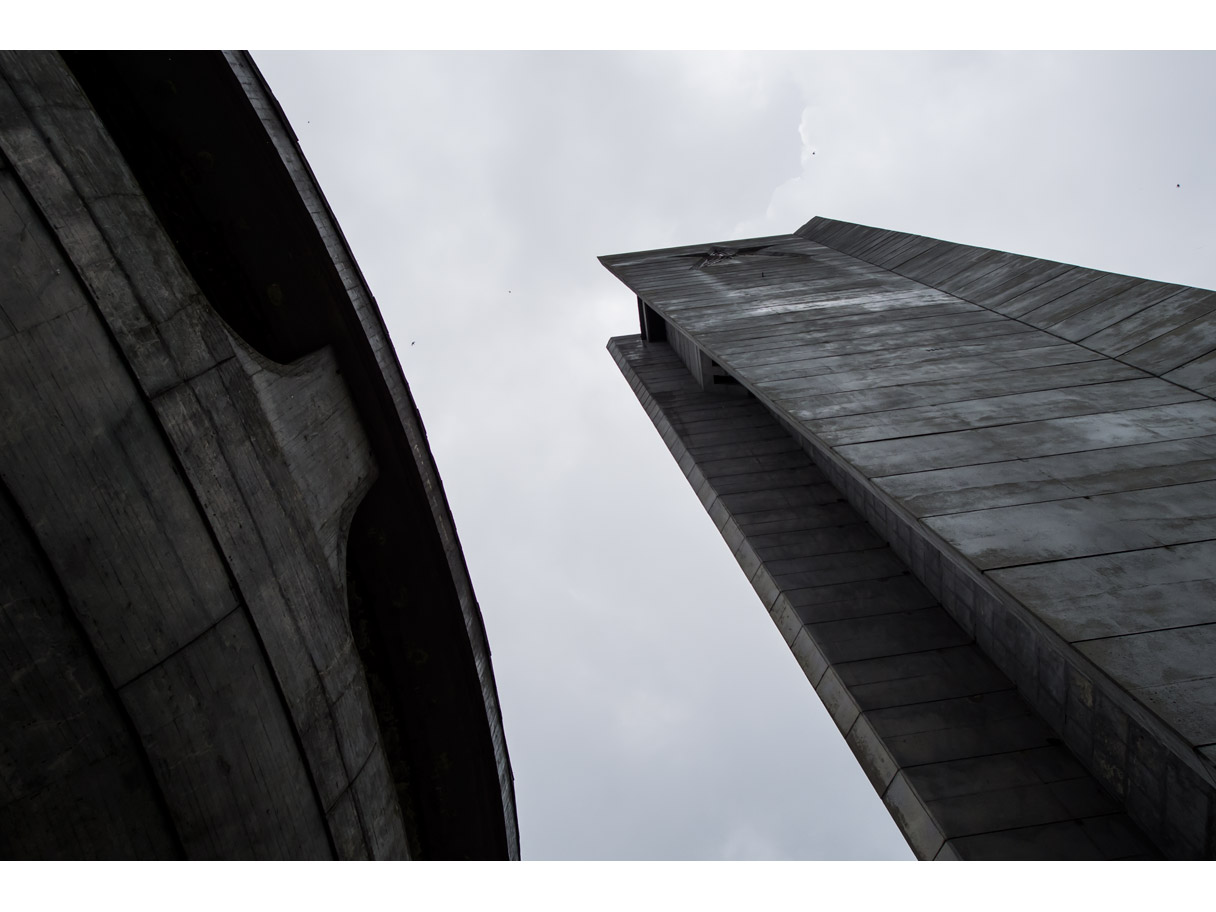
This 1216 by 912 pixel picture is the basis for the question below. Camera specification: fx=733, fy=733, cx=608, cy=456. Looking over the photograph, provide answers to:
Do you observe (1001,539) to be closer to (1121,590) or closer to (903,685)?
(1121,590)

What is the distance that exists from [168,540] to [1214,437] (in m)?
11.3

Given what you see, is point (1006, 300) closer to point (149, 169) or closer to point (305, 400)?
point (305, 400)

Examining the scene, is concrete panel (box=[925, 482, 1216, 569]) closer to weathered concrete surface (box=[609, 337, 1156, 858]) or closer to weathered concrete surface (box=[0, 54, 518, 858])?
weathered concrete surface (box=[609, 337, 1156, 858])

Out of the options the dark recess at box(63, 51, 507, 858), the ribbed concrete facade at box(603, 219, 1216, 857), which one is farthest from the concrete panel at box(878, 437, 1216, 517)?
the dark recess at box(63, 51, 507, 858)

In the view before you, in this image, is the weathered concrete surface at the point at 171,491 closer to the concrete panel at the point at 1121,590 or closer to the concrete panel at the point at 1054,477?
the concrete panel at the point at 1054,477

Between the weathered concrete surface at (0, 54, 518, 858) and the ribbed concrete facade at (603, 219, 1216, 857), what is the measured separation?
21.0ft

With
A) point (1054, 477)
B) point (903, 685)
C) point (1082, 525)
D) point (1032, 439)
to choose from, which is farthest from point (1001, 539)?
point (903, 685)

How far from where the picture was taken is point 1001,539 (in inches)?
285

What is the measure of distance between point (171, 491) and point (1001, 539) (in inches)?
295

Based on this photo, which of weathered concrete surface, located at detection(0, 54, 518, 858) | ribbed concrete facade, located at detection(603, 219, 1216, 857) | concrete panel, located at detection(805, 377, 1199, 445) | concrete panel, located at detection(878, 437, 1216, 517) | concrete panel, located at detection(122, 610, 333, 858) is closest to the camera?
weathered concrete surface, located at detection(0, 54, 518, 858)

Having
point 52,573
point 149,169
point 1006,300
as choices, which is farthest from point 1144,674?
point 1006,300

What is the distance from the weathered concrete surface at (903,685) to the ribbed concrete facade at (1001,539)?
4cm

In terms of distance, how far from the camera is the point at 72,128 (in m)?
6.15

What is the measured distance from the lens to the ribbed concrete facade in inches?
258
